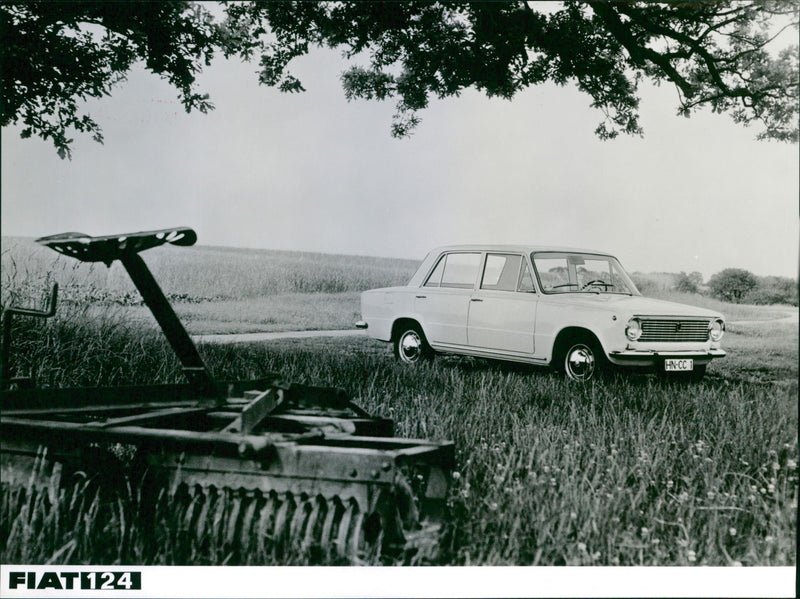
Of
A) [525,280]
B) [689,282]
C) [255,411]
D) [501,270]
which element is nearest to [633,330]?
[689,282]

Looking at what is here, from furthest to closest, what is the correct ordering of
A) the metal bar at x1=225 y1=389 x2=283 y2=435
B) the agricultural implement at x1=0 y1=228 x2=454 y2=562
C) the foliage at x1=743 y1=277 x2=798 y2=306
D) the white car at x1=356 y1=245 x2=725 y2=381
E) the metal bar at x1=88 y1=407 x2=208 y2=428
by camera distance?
1. the white car at x1=356 y1=245 x2=725 y2=381
2. the foliage at x1=743 y1=277 x2=798 y2=306
3. the metal bar at x1=88 y1=407 x2=208 y2=428
4. the metal bar at x1=225 y1=389 x2=283 y2=435
5. the agricultural implement at x1=0 y1=228 x2=454 y2=562

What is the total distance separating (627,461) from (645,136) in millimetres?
1865

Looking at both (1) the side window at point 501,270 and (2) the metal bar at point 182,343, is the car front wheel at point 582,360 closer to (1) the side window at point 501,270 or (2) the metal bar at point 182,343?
(1) the side window at point 501,270

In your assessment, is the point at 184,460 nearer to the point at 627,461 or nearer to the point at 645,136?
the point at 627,461

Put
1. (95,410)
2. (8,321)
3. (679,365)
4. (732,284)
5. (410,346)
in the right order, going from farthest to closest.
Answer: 1. (410,346)
2. (679,365)
3. (732,284)
4. (8,321)
5. (95,410)

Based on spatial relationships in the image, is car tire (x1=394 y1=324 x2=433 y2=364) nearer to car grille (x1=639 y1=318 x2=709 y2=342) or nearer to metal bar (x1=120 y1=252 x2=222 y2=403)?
metal bar (x1=120 y1=252 x2=222 y2=403)

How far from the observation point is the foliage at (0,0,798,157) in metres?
4.32

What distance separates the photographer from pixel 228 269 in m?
4.40

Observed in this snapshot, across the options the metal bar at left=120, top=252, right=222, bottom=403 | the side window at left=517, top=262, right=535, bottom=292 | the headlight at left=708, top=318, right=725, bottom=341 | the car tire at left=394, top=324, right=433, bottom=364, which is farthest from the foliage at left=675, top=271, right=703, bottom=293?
the metal bar at left=120, top=252, right=222, bottom=403

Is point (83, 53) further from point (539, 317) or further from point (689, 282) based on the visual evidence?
point (689, 282)

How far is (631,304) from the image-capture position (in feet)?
15.1

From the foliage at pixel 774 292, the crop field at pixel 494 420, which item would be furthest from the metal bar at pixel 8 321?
the foliage at pixel 774 292

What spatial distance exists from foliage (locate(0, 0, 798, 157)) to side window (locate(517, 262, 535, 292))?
3.01ft

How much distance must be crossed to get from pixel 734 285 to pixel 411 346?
195cm
